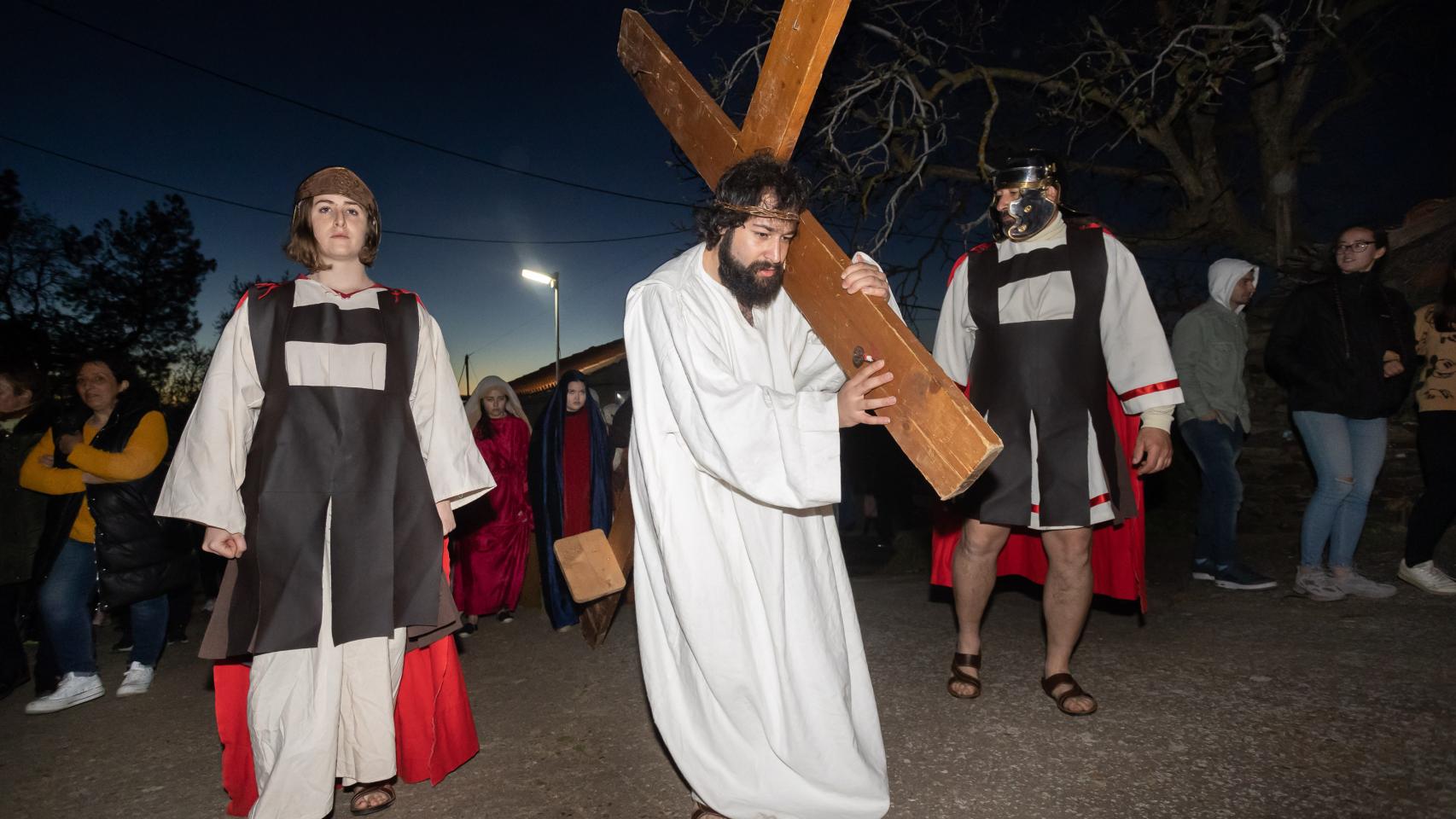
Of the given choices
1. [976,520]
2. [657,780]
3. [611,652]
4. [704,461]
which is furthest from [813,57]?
[611,652]

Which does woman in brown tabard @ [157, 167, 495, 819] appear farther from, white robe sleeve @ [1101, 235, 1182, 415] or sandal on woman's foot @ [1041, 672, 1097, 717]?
white robe sleeve @ [1101, 235, 1182, 415]

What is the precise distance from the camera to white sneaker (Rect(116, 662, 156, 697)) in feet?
14.0

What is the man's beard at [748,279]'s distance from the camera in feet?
7.87

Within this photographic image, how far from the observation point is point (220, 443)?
8.47ft

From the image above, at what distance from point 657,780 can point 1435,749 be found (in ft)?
8.57

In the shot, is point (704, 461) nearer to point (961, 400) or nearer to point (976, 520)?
point (961, 400)

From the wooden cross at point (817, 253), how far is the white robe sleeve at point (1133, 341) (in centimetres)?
148

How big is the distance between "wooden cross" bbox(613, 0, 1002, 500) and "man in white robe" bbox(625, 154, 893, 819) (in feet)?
0.26

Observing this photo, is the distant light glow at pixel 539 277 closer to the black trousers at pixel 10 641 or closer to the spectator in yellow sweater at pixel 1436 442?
the black trousers at pixel 10 641

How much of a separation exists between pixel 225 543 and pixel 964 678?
2.86 meters

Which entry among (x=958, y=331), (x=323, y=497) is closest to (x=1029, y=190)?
(x=958, y=331)

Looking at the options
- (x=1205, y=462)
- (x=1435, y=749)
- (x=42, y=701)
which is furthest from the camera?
(x=1205, y=462)

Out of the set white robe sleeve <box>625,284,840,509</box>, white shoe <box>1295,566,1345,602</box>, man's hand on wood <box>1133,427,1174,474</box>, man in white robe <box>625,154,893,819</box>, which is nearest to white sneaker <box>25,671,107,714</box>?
man in white robe <box>625,154,893,819</box>

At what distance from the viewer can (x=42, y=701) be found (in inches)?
157
